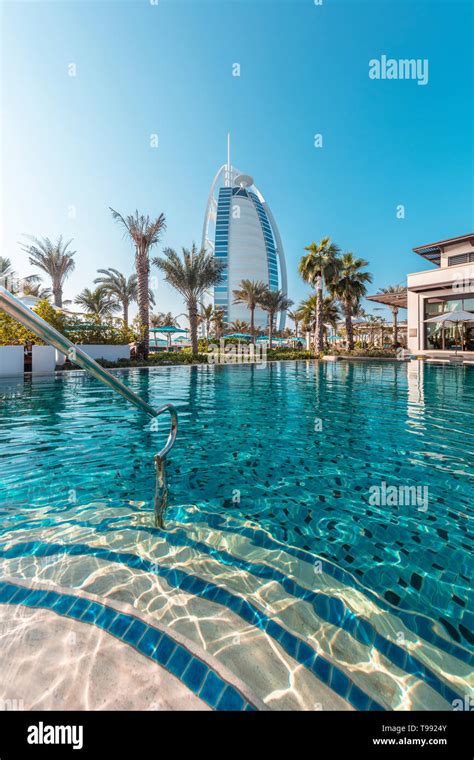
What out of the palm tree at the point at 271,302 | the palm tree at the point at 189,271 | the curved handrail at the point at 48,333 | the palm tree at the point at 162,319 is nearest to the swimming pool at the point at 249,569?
the curved handrail at the point at 48,333

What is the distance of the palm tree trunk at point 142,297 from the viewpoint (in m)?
22.8

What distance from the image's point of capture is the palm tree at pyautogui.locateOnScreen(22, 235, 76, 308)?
25.5 metres

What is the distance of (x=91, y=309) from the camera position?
36.7 metres

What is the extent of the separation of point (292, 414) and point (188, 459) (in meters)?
3.79

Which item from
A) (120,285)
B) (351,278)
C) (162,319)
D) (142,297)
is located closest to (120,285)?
(120,285)

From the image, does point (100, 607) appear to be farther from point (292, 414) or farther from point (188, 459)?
point (292, 414)

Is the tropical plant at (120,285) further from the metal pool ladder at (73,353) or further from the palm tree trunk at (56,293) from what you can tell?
the metal pool ladder at (73,353)

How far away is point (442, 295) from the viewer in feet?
94.8

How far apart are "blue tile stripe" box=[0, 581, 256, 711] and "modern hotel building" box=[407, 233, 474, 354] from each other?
3259 cm

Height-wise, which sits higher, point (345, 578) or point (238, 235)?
point (238, 235)

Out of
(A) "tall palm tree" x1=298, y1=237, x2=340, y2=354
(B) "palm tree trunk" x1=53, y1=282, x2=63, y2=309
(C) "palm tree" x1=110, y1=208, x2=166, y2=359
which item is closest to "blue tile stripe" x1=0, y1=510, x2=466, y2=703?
(C) "palm tree" x1=110, y1=208, x2=166, y2=359

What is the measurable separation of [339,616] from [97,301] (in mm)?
38978

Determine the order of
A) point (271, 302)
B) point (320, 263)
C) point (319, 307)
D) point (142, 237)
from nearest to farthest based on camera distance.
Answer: point (142, 237)
point (320, 263)
point (319, 307)
point (271, 302)

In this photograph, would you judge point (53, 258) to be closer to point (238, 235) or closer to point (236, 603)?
point (236, 603)
